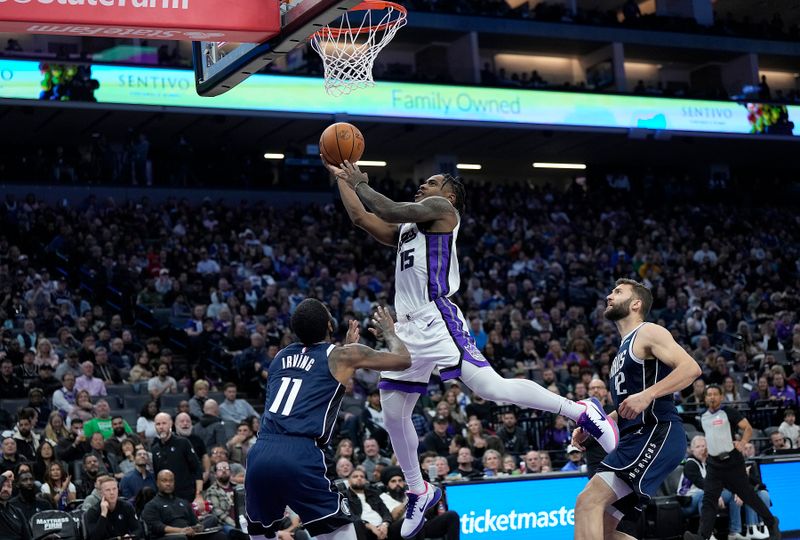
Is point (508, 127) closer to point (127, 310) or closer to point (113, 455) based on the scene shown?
point (127, 310)

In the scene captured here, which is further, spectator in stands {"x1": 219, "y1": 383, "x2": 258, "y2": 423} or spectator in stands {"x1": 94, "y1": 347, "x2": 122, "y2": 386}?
spectator in stands {"x1": 94, "y1": 347, "x2": 122, "y2": 386}

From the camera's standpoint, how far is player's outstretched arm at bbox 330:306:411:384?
274 inches

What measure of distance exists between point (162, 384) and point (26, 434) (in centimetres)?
309

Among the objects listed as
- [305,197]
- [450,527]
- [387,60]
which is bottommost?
[450,527]

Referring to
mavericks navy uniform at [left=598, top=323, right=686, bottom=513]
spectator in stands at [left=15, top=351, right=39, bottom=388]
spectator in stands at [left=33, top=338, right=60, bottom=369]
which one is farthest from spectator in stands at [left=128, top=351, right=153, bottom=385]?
mavericks navy uniform at [left=598, top=323, right=686, bottom=513]

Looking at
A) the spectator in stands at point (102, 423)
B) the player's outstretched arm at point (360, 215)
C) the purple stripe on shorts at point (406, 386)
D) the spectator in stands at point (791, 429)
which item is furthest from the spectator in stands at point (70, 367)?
the spectator in stands at point (791, 429)

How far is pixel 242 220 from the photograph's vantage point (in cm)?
2589

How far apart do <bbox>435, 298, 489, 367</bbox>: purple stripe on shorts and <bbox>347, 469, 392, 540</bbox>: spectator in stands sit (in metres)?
5.31

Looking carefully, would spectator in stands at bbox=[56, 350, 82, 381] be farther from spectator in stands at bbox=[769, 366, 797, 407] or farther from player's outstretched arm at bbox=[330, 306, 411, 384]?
spectator in stands at bbox=[769, 366, 797, 407]

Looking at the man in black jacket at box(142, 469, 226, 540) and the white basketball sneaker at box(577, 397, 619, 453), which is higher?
the white basketball sneaker at box(577, 397, 619, 453)

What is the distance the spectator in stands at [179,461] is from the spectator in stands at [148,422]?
4.67 feet

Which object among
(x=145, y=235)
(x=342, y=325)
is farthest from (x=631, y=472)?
(x=145, y=235)

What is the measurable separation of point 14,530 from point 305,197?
1856 centimetres

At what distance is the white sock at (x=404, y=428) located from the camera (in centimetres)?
787
